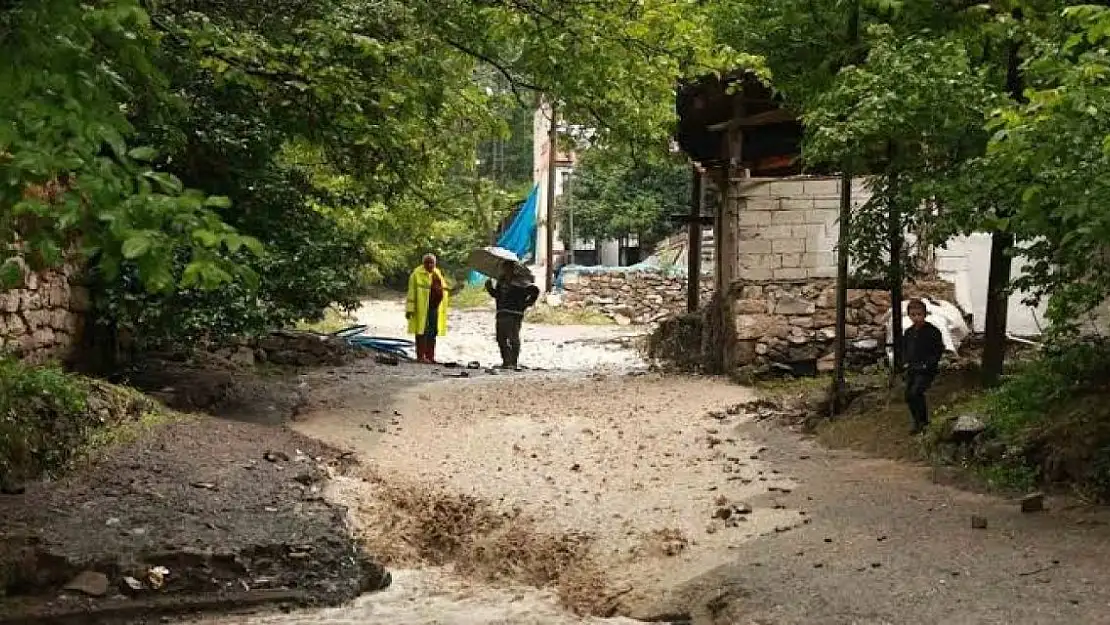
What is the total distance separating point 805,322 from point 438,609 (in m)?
9.18

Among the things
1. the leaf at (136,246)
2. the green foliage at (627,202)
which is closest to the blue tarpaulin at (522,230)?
the green foliage at (627,202)

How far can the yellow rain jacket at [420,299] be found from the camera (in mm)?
17156

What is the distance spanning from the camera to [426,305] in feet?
57.3

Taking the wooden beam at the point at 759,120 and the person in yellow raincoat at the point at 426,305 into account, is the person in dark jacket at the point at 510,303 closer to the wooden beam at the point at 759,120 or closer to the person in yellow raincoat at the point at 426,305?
the person in yellow raincoat at the point at 426,305

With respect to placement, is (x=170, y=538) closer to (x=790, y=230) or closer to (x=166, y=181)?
(x=166, y=181)

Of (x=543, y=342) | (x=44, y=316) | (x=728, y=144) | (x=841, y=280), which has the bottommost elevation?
(x=543, y=342)

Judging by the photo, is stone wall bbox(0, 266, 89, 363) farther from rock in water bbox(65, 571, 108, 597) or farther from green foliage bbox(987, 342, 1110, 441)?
→ green foliage bbox(987, 342, 1110, 441)

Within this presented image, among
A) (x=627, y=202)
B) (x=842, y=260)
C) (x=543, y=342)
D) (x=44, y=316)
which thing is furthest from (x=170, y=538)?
(x=627, y=202)

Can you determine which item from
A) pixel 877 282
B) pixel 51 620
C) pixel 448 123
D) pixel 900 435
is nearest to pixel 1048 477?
pixel 900 435

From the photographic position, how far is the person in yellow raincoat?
56.3ft

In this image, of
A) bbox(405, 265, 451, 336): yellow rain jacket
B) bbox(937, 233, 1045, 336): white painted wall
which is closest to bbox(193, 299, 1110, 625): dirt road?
bbox(937, 233, 1045, 336): white painted wall

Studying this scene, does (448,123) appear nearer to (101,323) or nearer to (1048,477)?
(101,323)

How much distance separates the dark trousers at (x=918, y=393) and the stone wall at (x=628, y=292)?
66.3 ft

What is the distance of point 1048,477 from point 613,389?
7.04 meters
